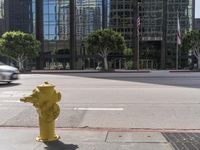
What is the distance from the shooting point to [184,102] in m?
12.6

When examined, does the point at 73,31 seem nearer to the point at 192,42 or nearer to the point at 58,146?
the point at 192,42

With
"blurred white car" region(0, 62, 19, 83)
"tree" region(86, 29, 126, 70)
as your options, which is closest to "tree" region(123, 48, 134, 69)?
"tree" region(86, 29, 126, 70)

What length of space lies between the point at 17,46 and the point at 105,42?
11.7 metres

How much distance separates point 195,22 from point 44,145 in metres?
71.2

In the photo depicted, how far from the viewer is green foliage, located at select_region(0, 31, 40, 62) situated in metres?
53.8

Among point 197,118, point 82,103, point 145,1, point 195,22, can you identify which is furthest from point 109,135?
point 195,22

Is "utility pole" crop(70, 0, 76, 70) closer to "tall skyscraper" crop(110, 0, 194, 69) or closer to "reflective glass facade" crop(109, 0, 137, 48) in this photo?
"reflective glass facade" crop(109, 0, 137, 48)

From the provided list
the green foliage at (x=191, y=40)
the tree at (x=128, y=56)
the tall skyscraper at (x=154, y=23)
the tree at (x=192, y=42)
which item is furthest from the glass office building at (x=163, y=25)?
the green foliage at (x=191, y=40)

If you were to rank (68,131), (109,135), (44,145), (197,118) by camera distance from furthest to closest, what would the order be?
1. (197,118)
2. (68,131)
3. (109,135)
4. (44,145)

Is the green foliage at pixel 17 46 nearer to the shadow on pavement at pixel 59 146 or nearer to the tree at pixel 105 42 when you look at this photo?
the tree at pixel 105 42

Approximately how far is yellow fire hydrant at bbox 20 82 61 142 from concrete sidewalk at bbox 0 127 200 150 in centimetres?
20

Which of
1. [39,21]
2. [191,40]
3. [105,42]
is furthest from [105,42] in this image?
[39,21]

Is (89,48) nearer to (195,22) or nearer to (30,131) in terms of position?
(195,22)

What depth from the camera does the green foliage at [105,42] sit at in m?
52.2
